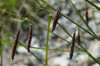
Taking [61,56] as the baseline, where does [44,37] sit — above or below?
above

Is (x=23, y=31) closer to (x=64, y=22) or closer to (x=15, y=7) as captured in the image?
(x=15, y=7)

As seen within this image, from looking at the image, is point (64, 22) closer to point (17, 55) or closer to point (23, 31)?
point (23, 31)

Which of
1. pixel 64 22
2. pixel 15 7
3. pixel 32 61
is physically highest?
pixel 15 7

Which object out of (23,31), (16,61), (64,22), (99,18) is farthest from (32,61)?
(99,18)

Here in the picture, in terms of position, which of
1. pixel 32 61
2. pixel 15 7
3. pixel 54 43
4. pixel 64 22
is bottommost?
pixel 32 61

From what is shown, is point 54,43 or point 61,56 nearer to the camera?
point 61,56

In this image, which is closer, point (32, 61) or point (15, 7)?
point (32, 61)

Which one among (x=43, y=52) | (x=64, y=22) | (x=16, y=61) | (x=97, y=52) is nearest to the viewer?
(x=97, y=52)

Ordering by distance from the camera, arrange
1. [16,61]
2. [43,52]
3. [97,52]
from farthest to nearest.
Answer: [43,52] → [16,61] → [97,52]

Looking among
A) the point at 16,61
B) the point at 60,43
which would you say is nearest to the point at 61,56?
the point at 60,43
